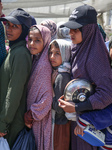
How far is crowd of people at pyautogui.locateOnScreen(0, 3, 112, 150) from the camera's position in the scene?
1.56 m

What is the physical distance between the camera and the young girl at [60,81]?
1749 millimetres

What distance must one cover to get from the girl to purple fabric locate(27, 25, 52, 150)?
23 centimetres

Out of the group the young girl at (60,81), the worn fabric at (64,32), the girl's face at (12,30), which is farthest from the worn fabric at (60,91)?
the worn fabric at (64,32)

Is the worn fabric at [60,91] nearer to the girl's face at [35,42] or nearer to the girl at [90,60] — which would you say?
the girl at [90,60]

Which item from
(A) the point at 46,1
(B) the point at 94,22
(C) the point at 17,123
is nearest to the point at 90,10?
(B) the point at 94,22

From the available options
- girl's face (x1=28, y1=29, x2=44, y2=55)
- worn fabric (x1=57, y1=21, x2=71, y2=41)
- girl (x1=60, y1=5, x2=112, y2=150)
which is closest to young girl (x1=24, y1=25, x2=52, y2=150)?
girl's face (x1=28, y1=29, x2=44, y2=55)

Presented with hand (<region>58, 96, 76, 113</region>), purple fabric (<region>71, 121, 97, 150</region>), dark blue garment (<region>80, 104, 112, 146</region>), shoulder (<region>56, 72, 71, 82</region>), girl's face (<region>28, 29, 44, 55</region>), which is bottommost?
purple fabric (<region>71, 121, 97, 150</region>)

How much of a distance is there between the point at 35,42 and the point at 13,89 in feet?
1.91

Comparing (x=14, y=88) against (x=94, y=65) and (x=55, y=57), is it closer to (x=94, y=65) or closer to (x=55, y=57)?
(x=55, y=57)

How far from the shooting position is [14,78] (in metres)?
1.69

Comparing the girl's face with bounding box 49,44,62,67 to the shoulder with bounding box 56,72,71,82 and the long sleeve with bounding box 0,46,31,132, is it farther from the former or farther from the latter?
the long sleeve with bounding box 0,46,31,132

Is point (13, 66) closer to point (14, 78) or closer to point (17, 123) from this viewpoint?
point (14, 78)

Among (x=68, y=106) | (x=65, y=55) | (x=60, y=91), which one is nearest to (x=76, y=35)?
(x=65, y=55)

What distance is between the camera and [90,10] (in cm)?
163
